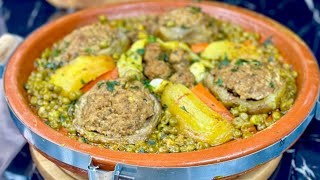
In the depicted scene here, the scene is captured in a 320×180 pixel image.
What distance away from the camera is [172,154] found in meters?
1.32

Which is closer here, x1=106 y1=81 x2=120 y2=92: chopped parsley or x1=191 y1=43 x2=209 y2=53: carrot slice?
x1=106 y1=81 x2=120 y2=92: chopped parsley

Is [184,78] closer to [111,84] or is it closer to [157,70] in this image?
[157,70]

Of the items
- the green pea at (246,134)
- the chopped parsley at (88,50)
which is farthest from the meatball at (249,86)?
the chopped parsley at (88,50)

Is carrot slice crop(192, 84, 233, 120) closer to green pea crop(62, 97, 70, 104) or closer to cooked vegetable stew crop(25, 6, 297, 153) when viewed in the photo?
cooked vegetable stew crop(25, 6, 297, 153)

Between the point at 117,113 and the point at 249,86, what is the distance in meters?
0.41

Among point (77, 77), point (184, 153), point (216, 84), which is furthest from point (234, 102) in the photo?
point (77, 77)

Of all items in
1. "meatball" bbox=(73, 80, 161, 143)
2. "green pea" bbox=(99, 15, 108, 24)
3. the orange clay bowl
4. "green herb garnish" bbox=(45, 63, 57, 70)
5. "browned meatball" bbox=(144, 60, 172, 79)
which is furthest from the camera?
"green pea" bbox=(99, 15, 108, 24)

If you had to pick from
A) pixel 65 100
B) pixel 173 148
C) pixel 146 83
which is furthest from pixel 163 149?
pixel 65 100

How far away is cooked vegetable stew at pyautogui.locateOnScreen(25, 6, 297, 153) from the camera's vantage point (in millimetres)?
1436

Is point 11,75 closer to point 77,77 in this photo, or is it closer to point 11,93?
point 11,93

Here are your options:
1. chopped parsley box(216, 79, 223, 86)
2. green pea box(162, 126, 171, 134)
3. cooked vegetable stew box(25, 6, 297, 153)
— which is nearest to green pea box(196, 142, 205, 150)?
cooked vegetable stew box(25, 6, 297, 153)

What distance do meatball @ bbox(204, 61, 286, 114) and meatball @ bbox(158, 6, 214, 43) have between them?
0.89 feet

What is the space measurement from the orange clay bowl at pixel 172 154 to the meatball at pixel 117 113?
0.09 m

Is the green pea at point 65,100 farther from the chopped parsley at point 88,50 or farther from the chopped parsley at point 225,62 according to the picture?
the chopped parsley at point 225,62
